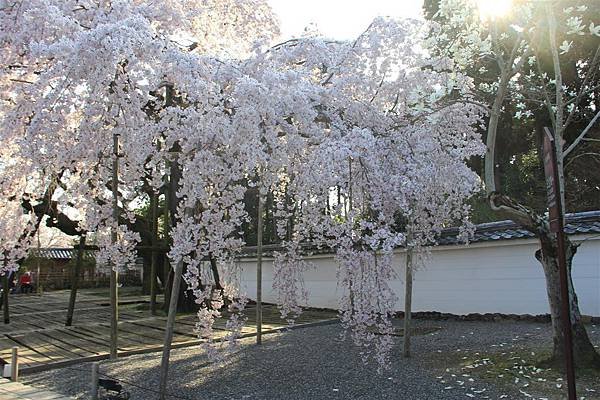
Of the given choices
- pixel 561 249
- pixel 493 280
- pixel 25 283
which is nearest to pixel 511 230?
pixel 493 280

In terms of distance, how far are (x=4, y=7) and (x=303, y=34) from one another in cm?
290

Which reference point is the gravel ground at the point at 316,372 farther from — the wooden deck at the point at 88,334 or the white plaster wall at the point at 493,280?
the white plaster wall at the point at 493,280

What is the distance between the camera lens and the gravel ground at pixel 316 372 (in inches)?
191

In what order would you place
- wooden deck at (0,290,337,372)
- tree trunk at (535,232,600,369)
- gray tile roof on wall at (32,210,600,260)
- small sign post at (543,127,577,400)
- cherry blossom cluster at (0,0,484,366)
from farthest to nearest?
1. gray tile roof on wall at (32,210,600,260)
2. wooden deck at (0,290,337,372)
3. tree trunk at (535,232,600,369)
4. cherry blossom cluster at (0,0,484,366)
5. small sign post at (543,127,577,400)

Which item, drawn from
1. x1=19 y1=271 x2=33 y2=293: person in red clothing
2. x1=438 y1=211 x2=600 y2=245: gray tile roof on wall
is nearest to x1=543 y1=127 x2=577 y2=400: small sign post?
x1=438 y1=211 x2=600 y2=245: gray tile roof on wall

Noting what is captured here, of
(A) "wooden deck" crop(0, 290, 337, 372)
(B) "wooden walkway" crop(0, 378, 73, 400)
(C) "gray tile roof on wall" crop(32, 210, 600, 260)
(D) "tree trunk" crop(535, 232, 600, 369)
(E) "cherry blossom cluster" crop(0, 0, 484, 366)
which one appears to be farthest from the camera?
(C) "gray tile roof on wall" crop(32, 210, 600, 260)

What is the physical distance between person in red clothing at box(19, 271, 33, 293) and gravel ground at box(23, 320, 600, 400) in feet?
71.2

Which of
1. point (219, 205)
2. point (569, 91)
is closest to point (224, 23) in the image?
point (219, 205)

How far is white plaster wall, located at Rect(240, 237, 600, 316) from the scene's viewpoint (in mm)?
8734

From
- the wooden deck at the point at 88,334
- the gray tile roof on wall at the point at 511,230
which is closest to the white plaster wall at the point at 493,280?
the gray tile roof on wall at the point at 511,230

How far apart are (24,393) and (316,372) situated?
3034 millimetres

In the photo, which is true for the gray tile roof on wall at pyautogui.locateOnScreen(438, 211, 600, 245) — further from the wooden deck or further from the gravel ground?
the wooden deck

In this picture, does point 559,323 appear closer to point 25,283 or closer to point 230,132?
point 230,132

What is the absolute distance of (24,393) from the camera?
203 inches
